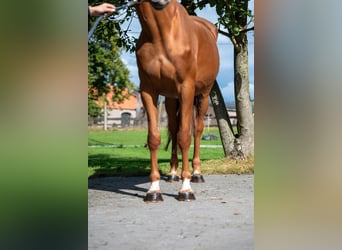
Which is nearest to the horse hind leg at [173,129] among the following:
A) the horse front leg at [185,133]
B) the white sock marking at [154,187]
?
the horse front leg at [185,133]

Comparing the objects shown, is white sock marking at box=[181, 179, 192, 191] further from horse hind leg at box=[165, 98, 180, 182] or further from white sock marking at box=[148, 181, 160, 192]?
horse hind leg at box=[165, 98, 180, 182]

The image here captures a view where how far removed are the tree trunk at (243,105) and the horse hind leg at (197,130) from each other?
1.33 metres

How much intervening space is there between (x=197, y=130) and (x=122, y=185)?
967mm

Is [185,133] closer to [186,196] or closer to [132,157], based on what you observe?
[186,196]

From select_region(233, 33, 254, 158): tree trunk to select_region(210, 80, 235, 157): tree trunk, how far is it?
201 mm

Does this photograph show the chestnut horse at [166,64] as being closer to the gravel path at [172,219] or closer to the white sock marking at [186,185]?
the white sock marking at [186,185]

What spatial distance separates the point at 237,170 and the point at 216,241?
10.2 feet

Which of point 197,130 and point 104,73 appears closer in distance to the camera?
point 197,130

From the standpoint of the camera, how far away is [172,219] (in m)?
2.60

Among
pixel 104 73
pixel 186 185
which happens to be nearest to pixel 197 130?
pixel 186 185

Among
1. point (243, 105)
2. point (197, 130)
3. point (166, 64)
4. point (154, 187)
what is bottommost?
point (154, 187)
